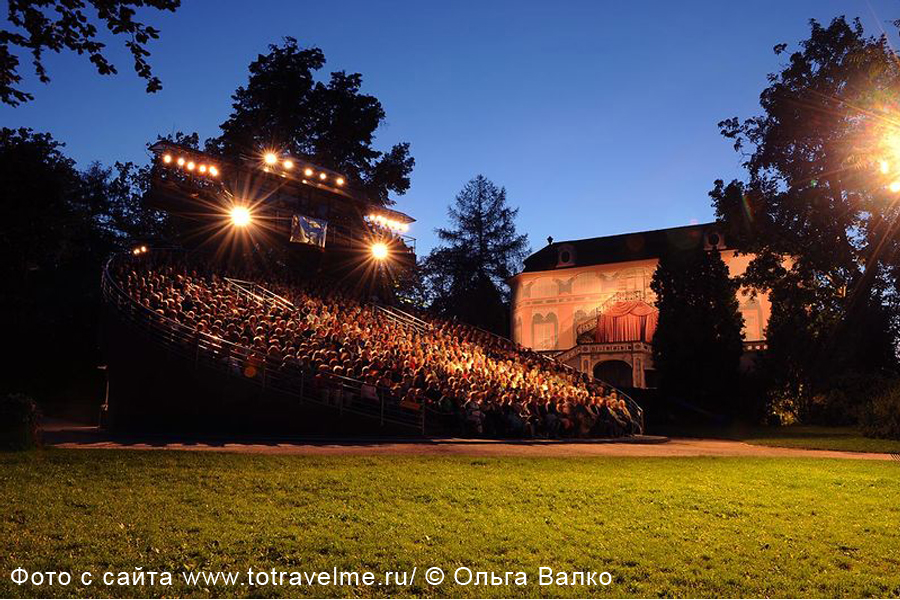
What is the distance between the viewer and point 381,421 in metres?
17.0

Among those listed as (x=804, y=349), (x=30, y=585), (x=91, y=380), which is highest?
(x=804, y=349)

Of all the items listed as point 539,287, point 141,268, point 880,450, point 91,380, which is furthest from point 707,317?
point 91,380

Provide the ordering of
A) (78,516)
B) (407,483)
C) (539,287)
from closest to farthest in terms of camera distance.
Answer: (78,516) < (407,483) < (539,287)

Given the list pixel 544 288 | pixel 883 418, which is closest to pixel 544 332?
pixel 544 288

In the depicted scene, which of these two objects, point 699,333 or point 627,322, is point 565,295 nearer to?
point 627,322

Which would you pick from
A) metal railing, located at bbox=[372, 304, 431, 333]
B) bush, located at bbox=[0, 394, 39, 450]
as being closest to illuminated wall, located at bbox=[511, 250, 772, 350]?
metal railing, located at bbox=[372, 304, 431, 333]

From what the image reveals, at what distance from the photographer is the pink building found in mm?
44969

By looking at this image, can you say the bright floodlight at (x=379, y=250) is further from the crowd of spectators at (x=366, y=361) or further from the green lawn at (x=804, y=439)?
the green lawn at (x=804, y=439)

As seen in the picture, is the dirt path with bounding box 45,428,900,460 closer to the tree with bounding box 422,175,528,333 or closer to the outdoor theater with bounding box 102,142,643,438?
the outdoor theater with bounding box 102,142,643,438

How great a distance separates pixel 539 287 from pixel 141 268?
35766mm

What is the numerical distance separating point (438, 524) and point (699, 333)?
2902cm

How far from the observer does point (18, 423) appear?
11.5 metres

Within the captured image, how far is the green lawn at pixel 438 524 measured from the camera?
5574mm

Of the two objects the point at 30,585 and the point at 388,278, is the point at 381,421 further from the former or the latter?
the point at 388,278
